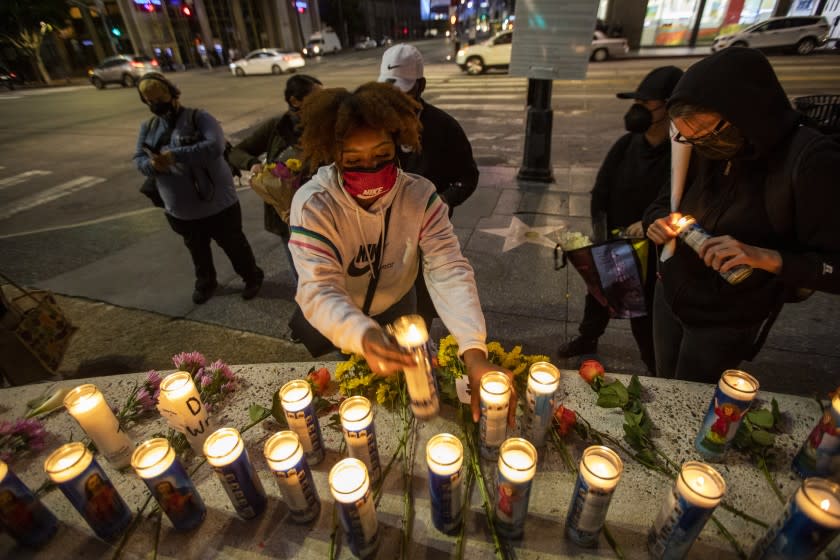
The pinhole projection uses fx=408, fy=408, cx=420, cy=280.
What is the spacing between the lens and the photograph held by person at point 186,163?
3.52 metres

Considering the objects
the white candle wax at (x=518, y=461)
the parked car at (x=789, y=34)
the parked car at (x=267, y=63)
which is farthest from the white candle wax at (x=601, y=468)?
the parked car at (x=267, y=63)

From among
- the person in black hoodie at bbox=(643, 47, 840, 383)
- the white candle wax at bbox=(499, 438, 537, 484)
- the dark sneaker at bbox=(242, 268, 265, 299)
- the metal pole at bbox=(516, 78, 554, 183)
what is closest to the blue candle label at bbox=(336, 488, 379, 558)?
the white candle wax at bbox=(499, 438, 537, 484)

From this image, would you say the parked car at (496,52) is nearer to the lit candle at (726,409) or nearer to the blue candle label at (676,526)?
the lit candle at (726,409)

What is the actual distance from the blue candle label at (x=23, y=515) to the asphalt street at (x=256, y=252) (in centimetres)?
219

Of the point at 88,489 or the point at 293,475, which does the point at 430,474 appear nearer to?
the point at 293,475

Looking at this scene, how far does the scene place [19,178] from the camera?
877 centimetres

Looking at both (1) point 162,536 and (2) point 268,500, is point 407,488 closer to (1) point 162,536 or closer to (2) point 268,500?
(2) point 268,500

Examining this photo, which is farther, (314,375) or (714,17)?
(714,17)

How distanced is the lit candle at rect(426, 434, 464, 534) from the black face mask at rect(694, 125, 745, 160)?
1571mm

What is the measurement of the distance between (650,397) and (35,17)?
128 feet

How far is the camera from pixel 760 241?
171 centimetres

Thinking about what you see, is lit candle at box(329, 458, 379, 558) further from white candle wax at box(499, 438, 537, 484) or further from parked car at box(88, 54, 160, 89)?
parked car at box(88, 54, 160, 89)

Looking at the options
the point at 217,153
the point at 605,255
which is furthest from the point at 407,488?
the point at 217,153

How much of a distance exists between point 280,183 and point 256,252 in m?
2.58
